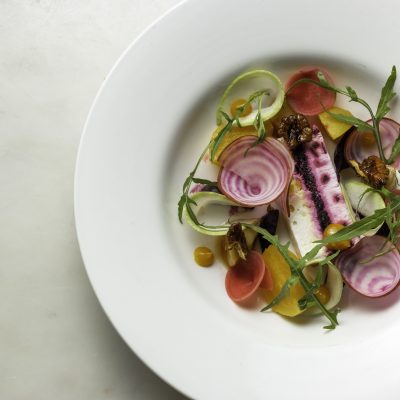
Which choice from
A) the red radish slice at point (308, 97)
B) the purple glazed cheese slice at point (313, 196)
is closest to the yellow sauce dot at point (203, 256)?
the purple glazed cheese slice at point (313, 196)

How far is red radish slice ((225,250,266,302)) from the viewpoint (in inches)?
65.2

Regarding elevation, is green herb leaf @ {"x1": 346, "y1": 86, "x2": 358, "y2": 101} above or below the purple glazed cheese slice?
above

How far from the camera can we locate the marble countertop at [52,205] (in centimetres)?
178

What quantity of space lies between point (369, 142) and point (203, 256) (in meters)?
0.61

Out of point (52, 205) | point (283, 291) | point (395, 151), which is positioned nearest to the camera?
point (283, 291)

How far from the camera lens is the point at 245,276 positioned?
1.69 meters

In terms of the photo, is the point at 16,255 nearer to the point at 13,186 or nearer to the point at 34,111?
the point at 13,186

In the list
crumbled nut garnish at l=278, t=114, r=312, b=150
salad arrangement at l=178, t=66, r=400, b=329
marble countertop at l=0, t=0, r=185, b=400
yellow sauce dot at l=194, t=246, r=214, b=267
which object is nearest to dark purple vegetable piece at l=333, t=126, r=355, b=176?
salad arrangement at l=178, t=66, r=400, b=329

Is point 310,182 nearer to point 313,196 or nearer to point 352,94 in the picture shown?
point 313,196

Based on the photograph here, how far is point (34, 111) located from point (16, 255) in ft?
1.50

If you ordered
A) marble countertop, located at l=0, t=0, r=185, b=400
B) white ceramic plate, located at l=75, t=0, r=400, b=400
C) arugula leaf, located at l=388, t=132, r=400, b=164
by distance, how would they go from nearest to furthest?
white ceramic plate, located at l=75, t=0, r=400, b=400
arugula leaf, located at l=388, t=132, r=400, b=164
marble countertop, located at l=0, t=0, r=185, b=400

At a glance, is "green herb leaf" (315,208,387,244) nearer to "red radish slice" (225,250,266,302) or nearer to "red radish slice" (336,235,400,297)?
"red radish slice" (336,235,400,297)

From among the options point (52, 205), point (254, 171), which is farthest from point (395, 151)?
point (52, 205)

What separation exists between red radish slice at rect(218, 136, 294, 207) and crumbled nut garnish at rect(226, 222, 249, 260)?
7 centimetres
